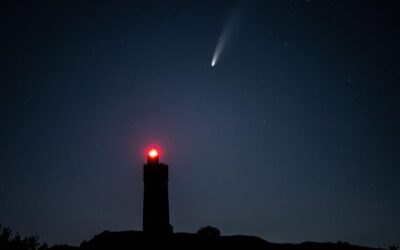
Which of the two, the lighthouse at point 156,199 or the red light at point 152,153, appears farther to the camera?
the red light at point 152,153

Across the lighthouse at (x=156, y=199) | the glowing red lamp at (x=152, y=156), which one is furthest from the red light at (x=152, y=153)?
the lighthouse at (x=156, y=199)

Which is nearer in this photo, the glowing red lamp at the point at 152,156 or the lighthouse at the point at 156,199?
the lighthouse at the point at 156,199

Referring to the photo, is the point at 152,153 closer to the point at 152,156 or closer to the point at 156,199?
the point at 152,156

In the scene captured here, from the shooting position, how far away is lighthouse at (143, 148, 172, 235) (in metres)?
11.3

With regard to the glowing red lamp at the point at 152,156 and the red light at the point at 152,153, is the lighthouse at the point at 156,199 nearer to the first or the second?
the glowing red lamp at the point at 152,156

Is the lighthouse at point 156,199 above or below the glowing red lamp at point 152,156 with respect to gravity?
below

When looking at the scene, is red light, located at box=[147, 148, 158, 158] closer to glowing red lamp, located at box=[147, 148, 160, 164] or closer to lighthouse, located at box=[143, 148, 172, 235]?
glowing red lamp, located at box=[147, 148, 160, 164]

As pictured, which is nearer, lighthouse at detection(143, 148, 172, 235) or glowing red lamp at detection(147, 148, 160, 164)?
lighthouse at detection(143, 148, 172, 235)

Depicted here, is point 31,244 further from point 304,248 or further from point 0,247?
point 304,248

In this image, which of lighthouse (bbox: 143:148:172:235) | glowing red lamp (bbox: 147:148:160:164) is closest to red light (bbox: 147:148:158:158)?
glowing red lamp (bbox: 147:148:160:164)

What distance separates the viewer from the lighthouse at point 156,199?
11344 millimetres

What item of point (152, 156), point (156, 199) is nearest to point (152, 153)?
point (152, 156)

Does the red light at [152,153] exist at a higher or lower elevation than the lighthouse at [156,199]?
higher

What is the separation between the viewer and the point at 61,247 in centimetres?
1443
